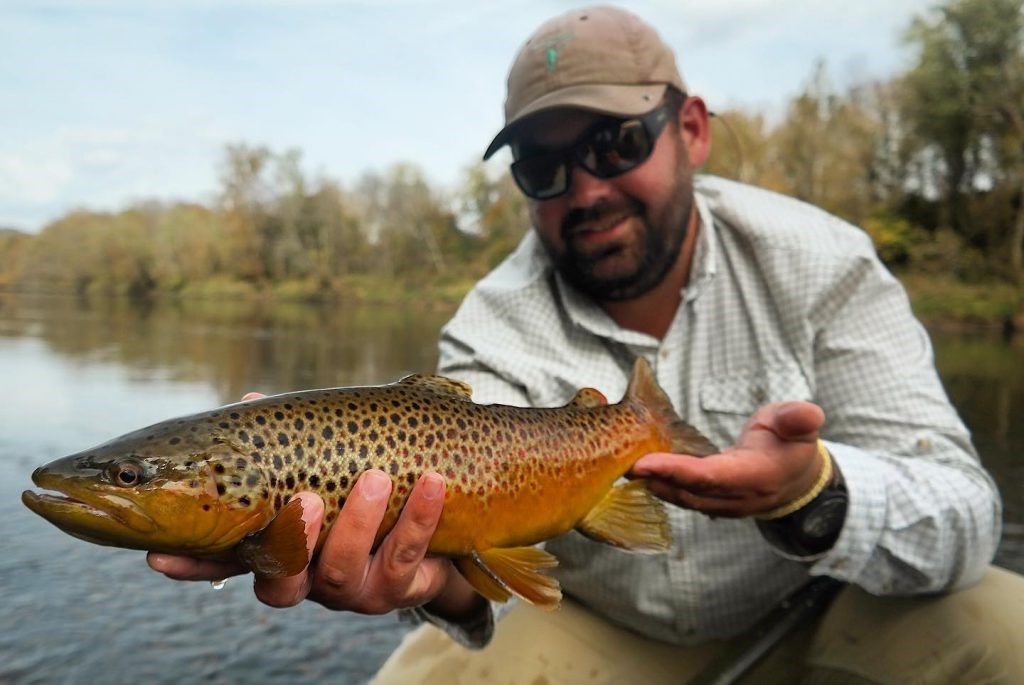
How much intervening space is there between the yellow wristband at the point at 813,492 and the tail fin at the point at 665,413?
8.7 inches

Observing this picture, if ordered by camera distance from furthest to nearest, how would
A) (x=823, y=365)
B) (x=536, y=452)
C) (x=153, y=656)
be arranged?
(x=153, y=656)
(x=823, y=365)
(x=536, y=452)

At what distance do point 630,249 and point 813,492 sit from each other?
1.01m

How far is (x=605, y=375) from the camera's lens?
9.21 feet

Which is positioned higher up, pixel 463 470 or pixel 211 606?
pixel 463 470

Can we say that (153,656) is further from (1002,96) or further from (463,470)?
(1002,96)

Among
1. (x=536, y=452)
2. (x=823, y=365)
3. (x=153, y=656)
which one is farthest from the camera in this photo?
(x=153, y=656)

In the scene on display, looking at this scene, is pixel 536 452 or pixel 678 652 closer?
pixel 536 452

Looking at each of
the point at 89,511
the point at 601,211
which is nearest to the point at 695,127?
the point at 601,211

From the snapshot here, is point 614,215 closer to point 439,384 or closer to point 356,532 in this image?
point 439,384

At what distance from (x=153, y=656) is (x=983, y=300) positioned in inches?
943

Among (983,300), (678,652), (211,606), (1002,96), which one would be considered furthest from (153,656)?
(1002,96)

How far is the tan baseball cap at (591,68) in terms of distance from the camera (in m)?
2.65

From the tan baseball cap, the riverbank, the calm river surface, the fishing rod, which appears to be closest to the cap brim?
the tan baseball cap

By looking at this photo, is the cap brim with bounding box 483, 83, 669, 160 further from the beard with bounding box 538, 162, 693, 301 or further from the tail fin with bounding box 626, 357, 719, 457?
the tail fin with bounding box 626, 357, 719, 457
